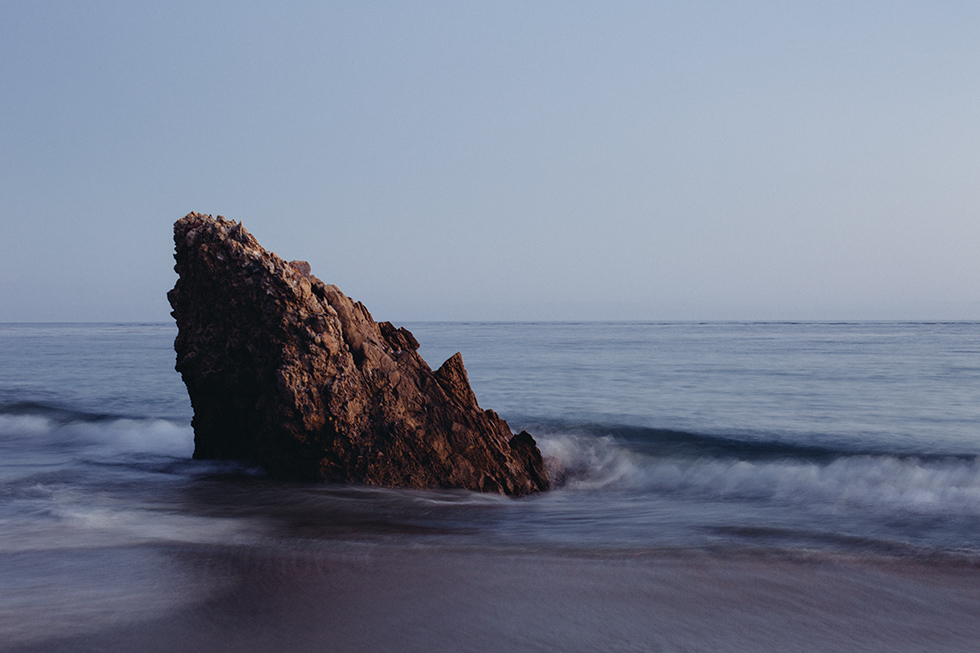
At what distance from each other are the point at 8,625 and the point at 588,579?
153 inches

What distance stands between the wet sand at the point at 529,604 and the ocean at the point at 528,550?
2 cm

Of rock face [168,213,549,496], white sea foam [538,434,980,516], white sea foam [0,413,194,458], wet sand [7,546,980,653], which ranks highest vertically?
rock face [168,213,549,496]

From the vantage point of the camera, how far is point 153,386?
21688 mm

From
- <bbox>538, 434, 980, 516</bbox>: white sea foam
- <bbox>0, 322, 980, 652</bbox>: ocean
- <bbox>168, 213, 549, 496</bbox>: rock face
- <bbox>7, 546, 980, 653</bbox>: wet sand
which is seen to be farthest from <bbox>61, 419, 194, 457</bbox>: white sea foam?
<bbox>538, 434, 980, 516</bbox>: white sea foam

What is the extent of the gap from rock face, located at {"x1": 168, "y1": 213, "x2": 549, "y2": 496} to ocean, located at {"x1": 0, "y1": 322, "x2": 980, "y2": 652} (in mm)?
418

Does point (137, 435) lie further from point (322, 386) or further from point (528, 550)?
point (528, 550)

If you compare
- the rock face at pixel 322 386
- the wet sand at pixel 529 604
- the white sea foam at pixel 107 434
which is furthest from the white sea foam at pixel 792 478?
the white sea foam at pixel 107 434

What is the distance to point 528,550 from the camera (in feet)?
19.2

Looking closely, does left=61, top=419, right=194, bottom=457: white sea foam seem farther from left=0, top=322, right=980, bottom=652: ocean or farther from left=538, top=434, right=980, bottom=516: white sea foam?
left=538, top=434, right=980, bottom=516: white sea foam

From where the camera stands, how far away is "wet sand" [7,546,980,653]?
402 centimetres

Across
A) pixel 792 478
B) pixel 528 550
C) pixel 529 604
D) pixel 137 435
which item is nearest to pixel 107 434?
pixel 137 435

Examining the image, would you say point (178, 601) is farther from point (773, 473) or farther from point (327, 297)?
point (773, 473)

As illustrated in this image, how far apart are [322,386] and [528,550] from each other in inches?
130


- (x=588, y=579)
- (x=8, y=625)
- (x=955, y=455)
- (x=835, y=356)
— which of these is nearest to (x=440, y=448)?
(x=588, y=579)
